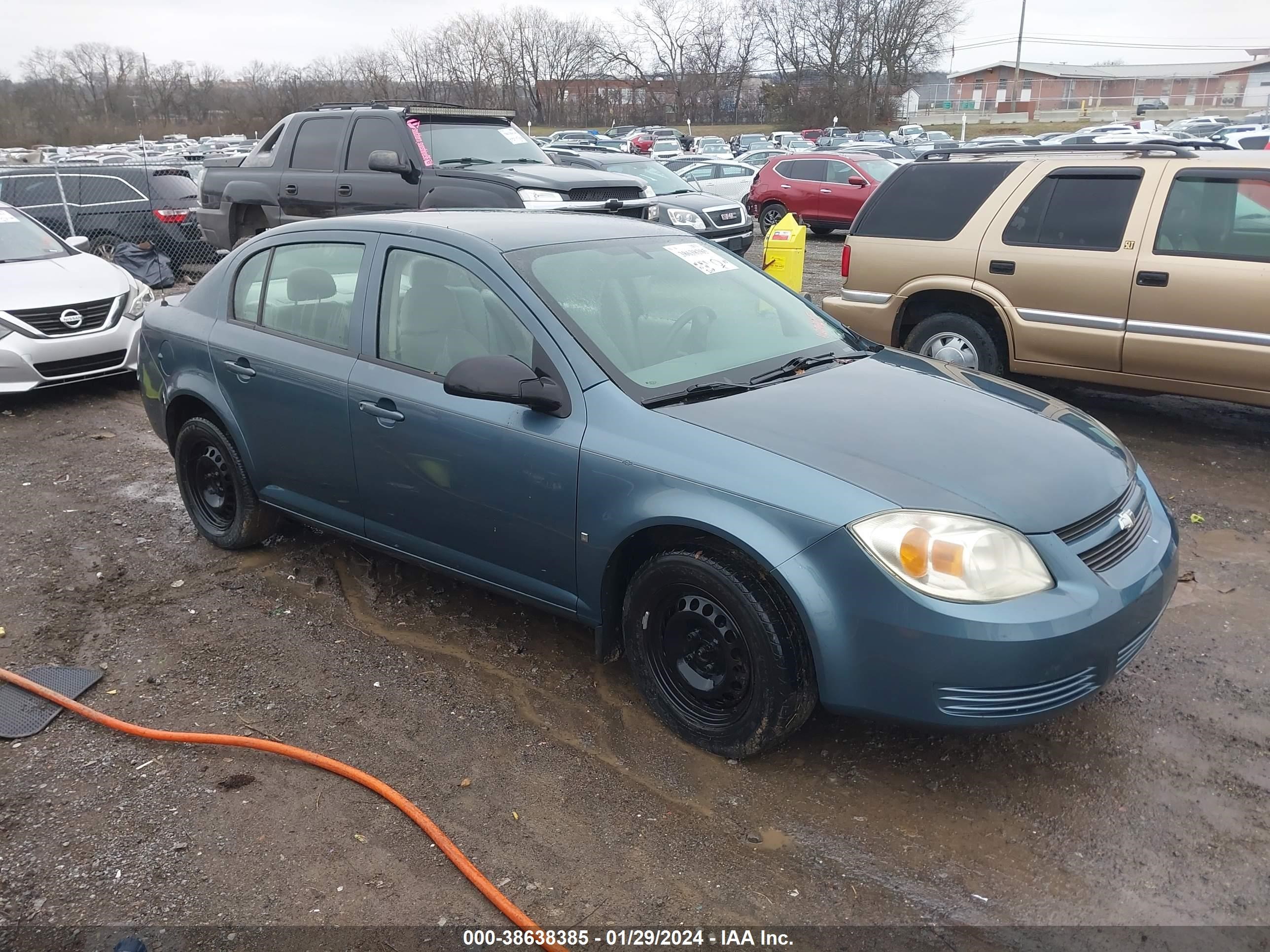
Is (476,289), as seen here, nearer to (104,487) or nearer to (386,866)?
(386,866)

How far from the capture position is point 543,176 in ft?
29.0

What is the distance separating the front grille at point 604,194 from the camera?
8.77 meters

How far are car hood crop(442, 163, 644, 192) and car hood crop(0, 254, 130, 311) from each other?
3.15 meters

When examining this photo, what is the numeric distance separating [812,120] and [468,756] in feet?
216

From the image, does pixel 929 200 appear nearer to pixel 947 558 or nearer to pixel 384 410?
pixel 384 410

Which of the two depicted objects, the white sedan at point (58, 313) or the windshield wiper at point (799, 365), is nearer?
the windshield wiper at point (799, 365)

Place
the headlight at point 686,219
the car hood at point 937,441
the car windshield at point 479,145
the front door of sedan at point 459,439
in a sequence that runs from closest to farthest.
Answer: the car hood at point 937,441, the front door of sedan at point 459,439, the car windshield at point 479,145, the headlight at point 686,219

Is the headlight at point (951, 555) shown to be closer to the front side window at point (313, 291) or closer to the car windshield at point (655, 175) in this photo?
the front side window at point (313, 291)

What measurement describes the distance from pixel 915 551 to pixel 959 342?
180 inches

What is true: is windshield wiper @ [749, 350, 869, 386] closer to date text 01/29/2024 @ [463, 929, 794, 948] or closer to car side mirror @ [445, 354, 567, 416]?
car side mirror @ [445, 354, 567, 416]

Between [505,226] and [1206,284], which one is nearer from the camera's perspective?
[505,226]

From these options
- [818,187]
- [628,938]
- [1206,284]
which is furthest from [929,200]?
[818,187]

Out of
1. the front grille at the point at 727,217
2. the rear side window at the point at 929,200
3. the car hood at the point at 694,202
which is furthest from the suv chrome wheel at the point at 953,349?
the front grille at the point at 727,217

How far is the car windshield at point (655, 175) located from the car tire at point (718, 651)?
1251 centimetres
